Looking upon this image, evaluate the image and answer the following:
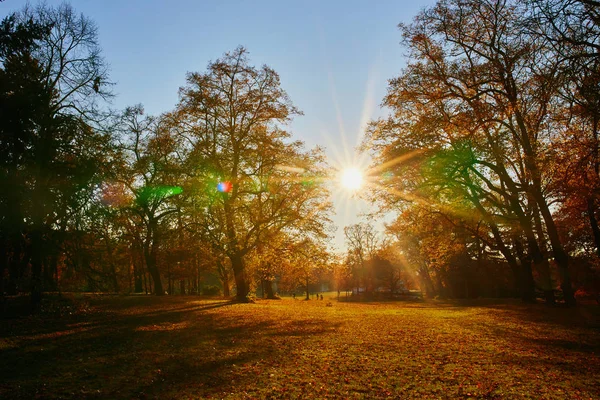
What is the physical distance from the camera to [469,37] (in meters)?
17.4

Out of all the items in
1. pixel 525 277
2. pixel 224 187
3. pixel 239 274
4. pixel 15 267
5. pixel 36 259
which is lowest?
pixel 525 277

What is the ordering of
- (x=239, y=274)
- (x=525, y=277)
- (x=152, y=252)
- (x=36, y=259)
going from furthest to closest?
(x=152, y=252)
(x=525, y=277)
(x=239, y=274)
(x=36, y=259)

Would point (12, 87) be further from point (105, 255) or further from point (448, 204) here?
point (448, 204)

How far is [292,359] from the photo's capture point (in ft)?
30.3

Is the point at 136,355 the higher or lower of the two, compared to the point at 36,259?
lower

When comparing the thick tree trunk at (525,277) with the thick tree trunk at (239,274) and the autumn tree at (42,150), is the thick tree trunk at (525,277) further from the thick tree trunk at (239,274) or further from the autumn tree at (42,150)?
the autumn tree at (42,150)

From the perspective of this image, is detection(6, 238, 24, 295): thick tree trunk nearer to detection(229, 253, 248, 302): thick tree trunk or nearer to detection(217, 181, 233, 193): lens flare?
detection(217, 181, 233, 193): lens flare

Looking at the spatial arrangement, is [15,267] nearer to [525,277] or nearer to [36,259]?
[36,259]

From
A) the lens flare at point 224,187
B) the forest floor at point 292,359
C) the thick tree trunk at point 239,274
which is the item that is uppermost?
the lens flare at point 224,187

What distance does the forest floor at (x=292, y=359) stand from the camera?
684 centimetres

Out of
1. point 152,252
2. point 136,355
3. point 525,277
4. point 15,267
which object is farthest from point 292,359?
point 152,252

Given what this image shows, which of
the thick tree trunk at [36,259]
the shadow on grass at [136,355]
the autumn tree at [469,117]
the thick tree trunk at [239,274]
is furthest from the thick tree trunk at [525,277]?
the thick tree trunk at [36,259]

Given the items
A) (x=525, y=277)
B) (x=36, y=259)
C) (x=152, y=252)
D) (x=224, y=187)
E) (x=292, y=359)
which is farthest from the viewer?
(x=152, y=252)

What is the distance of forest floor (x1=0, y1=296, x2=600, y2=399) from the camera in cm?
684
